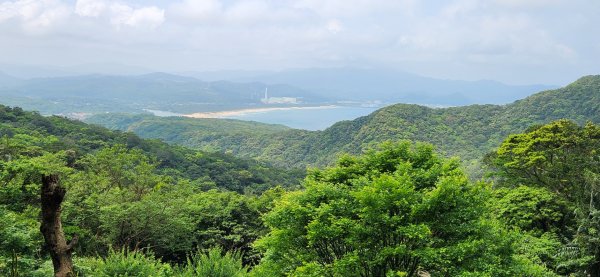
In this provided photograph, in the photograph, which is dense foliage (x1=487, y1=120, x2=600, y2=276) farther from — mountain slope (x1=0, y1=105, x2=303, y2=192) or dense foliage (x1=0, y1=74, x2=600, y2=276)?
mountain slope (x1=0, y1=105, x2=303, y2=192)

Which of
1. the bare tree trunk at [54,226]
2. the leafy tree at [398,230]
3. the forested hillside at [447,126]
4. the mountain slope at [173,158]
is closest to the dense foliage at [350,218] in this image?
the leafy tree at [398,230]

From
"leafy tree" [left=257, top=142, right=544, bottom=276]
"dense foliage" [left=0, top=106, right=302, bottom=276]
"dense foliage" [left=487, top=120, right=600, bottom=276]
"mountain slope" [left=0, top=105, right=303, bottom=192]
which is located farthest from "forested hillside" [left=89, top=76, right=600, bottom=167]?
"leafy tree" [left=257, top=142, right=544, bottom=276]

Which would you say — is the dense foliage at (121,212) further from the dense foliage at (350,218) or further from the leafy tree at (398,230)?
the leafy tree at (398,230)

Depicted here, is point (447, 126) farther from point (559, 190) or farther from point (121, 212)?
point (121, 212)

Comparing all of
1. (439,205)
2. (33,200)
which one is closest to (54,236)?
(439,205)

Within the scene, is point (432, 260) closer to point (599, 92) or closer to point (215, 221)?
point (215, 221)

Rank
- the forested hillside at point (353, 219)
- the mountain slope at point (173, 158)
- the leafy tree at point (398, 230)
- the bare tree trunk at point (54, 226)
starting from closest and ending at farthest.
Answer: the bare tree trunk at point (54, 226), the leafy tree at point (398, 230), the forested hillside at point (353, 219), the mountain slope at point (173, 158)

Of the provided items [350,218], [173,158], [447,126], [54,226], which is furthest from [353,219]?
[447,126]
